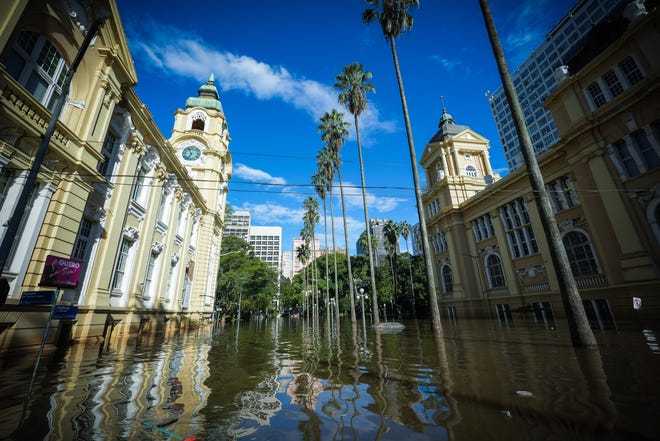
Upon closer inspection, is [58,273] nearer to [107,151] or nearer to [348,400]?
[107,151]

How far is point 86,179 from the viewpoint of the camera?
1080cm

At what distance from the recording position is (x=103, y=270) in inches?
497

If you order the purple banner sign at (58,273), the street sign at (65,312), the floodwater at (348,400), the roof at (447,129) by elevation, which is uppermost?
the roof at (447,129)

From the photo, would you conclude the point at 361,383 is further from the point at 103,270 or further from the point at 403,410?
the point at 103,270

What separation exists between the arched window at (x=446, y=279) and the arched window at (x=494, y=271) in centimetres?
486

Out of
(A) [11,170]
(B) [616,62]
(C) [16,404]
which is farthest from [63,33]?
(B) [616,62]

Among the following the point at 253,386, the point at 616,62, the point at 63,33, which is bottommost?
the point at 253,386

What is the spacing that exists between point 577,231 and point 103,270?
2920 cm

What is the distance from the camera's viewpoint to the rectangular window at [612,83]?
17531mm

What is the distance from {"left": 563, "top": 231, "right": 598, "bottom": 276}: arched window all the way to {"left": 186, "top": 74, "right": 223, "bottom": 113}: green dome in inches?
1391

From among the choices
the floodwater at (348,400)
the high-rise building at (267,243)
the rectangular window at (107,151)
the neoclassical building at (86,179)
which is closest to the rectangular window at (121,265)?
the neoclassical building at (86,179)

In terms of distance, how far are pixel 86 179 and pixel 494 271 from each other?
3185 cm

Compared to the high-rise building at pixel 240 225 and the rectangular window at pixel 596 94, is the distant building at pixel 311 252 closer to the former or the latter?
the high-rise building at pixel 240 225

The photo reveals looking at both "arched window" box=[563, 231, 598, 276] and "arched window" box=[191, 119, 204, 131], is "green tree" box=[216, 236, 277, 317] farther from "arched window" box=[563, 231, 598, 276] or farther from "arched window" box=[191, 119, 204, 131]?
"arched window" box=[563, 231, 598, 276]
